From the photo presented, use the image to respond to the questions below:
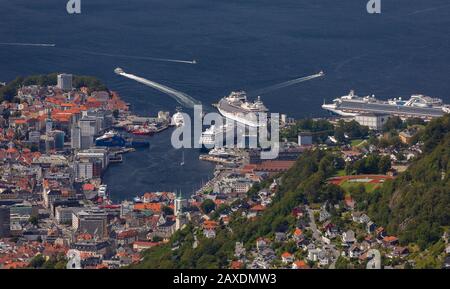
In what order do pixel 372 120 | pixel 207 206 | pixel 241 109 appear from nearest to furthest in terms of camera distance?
pixel 207 206 → pixel 372 120 → pixel 241 109

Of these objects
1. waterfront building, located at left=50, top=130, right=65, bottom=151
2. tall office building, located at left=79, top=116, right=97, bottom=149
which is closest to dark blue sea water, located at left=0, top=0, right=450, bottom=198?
tall office building, located at left=79, top=116, right=97, bottom=149

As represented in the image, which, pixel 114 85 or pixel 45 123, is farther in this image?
pixel 114 85

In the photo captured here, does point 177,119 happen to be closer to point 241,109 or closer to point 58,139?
point 241,109

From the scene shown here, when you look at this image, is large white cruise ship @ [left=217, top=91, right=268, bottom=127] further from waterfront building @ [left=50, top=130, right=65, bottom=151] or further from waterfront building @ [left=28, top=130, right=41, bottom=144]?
waterfront building @ [left=28, top=130, right=41, bottom=144]

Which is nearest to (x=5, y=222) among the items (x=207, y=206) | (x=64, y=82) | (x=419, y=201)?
(x=207, y=206)
